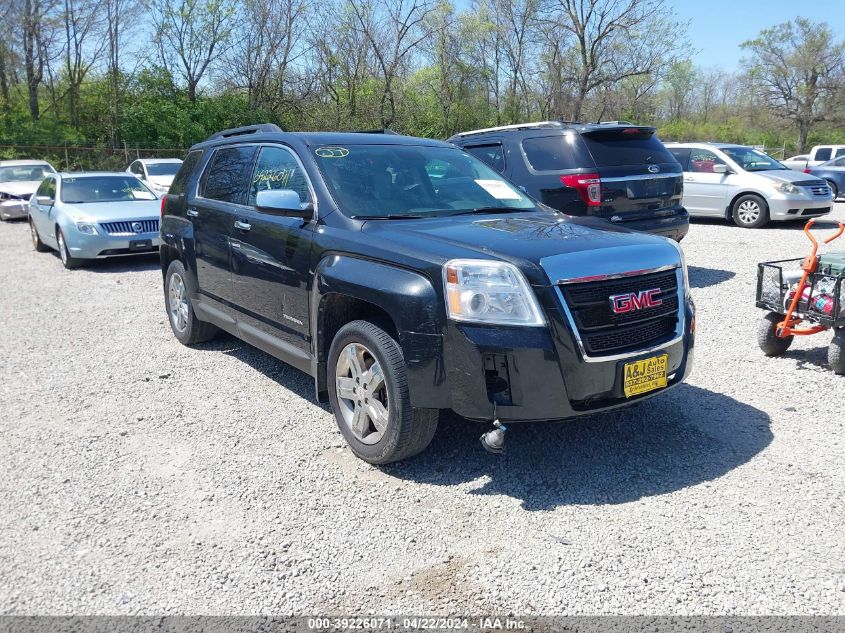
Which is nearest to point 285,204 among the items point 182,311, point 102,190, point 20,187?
point 182,311

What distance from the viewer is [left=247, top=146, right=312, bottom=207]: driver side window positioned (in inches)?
187

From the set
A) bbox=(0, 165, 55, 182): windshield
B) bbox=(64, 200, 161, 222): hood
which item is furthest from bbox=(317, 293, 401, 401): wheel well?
bbox=(0, 165, 55, 182): windshield

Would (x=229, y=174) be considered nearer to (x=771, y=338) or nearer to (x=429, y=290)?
(x=429, y=290)

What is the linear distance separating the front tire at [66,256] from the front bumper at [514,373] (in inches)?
378

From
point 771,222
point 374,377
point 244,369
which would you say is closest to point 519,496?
point 374,377

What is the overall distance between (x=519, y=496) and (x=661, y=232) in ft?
17.7

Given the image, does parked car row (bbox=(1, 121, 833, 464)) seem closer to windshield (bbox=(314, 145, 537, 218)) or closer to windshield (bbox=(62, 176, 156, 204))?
windshield (bbox=(314, 145, 537, 218))

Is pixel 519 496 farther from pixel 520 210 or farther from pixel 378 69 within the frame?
pixel 378 69

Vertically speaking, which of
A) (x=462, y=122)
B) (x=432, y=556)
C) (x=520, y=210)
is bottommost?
(x=432, y=556)

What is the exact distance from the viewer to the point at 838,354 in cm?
538

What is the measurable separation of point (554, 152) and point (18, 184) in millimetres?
17696

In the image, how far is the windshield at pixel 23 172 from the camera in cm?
2045

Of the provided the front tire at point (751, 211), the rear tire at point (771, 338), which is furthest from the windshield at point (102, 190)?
the front tire at point (751, 211)

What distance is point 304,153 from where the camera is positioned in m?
4.79
